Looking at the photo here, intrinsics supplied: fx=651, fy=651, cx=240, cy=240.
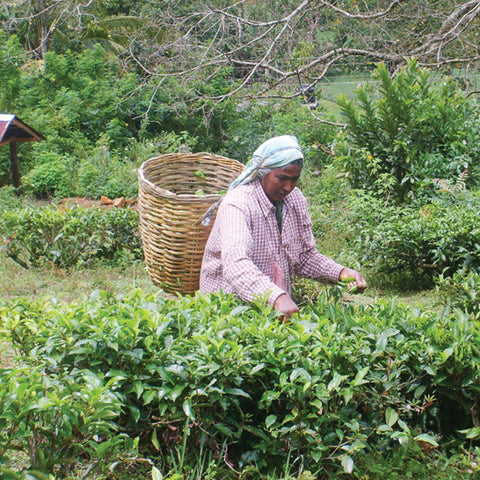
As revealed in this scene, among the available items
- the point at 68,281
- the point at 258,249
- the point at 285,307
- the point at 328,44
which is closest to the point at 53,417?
the point at 285,307

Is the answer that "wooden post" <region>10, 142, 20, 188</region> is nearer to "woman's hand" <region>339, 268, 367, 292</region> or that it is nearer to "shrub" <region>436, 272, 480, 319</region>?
"woman's hand" <region>339, 268, 367, 292</region>

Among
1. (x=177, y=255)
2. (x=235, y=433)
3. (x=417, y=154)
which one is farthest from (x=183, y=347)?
(x=417, y=154)

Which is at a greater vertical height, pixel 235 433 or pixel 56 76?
pixel 235 433

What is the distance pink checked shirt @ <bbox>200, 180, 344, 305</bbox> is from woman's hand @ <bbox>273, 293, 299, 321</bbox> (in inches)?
0.8

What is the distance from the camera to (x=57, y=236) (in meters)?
5.75

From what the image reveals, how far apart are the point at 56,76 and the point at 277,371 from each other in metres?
9.80

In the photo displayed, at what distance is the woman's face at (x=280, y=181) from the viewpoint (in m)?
3.36

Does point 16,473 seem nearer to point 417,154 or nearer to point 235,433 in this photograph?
point 235,433

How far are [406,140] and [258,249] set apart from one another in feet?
10.9

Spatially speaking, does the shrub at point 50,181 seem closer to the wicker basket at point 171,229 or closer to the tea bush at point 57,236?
the tea bush at point 57,236

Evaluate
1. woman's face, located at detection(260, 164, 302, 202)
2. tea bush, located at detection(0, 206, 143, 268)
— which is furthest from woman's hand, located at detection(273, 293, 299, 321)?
tea bush, located at detection(0, 206, 143, 268)

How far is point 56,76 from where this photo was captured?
11156 mm

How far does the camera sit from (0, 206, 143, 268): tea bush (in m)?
5.82

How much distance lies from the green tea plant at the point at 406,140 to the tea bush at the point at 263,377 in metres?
3.56
